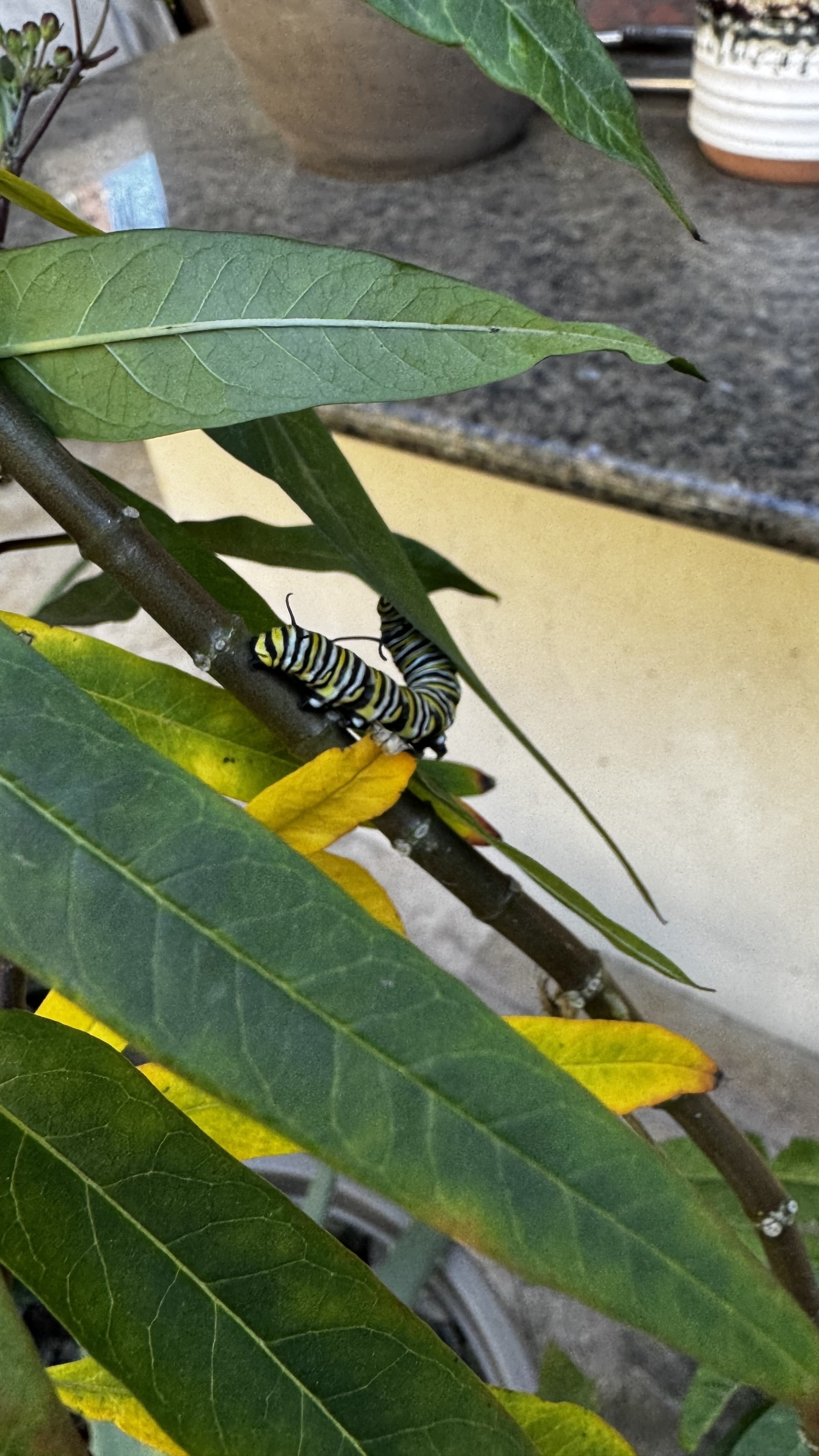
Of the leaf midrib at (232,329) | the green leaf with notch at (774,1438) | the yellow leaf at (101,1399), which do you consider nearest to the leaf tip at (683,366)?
the leaf midrib at (232,329)

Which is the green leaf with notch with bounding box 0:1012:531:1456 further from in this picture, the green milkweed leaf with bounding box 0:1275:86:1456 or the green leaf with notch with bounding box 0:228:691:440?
the green leaf with notch with bounding box 0:228:691:440

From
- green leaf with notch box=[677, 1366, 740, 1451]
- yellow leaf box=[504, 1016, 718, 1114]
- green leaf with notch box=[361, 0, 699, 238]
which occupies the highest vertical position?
green leaf with notch box=[361, 0, 699, 238]

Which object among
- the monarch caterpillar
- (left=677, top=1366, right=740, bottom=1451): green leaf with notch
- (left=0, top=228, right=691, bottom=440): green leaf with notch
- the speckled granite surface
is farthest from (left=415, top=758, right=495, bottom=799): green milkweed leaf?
(left=677, top=1366, right=740, bottom=1451): green leaf with notch

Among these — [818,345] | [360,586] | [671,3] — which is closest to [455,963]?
[360,586]

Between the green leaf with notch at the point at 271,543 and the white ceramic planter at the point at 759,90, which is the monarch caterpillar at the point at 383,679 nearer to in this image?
the green leaf with notch at the point at 271,543

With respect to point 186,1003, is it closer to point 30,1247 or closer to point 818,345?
point 30,1247
